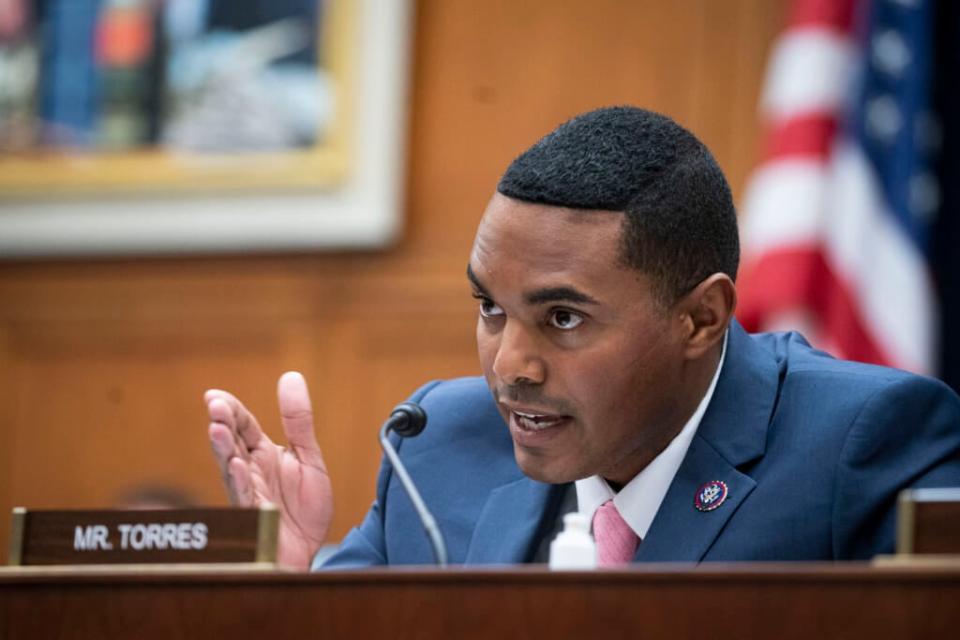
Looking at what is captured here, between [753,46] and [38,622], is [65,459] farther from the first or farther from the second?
[38,622]

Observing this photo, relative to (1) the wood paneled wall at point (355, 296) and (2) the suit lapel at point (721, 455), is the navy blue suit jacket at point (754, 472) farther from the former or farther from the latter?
(1) the wood paneled wall at point (355, 296)

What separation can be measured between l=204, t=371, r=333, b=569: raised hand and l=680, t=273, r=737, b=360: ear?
2.09ft

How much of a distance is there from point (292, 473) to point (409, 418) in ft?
0.88

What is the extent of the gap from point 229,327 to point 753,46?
78.2 inches

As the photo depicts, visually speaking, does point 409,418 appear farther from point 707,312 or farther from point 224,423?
point 707,312

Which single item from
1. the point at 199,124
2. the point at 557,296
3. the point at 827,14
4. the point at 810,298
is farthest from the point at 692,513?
the point at 199,124

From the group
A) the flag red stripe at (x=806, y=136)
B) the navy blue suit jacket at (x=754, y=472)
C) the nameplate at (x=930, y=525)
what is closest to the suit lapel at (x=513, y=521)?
the navy blue suit jacket at (x=754, y=472)

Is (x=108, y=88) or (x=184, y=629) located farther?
(x=108, y=88)

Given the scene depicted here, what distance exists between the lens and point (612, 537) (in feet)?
8.54

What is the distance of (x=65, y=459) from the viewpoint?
5727 millimetres

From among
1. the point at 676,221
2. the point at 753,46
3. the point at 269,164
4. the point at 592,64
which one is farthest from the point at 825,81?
the point at 676,221

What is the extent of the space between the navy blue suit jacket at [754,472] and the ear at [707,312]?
0.33ft

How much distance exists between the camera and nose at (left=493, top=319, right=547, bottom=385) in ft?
8.03

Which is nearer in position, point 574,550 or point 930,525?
point 930,525
